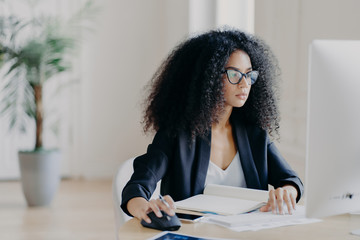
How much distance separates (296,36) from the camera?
9.46ft

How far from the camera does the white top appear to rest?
5.99ft

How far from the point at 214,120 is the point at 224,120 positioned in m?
0.05

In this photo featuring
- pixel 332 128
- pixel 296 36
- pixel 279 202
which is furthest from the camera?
pixel 296 36

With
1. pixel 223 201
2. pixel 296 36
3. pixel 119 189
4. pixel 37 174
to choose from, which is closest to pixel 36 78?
pixel 37 174

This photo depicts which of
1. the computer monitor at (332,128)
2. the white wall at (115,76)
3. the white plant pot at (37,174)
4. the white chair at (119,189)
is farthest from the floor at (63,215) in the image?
the computer monitor at (332,128)

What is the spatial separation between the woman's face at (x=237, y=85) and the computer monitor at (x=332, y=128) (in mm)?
513

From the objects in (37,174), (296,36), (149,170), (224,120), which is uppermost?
(296,36)

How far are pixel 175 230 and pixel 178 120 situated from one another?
1.64 feet

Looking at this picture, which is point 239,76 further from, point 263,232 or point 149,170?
point 263,232

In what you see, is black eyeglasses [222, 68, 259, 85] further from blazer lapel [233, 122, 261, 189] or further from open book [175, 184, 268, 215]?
open book [175, 184, 268, 215]

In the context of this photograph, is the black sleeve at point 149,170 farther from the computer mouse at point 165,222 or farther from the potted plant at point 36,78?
the potted plant at point 36,78

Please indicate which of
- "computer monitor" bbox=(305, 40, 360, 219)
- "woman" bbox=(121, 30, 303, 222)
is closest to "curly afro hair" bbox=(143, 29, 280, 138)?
"woman" bbox=(121, 30, 303, 222)

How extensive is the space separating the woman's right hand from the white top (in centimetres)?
36

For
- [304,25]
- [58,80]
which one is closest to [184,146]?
[304,25]
